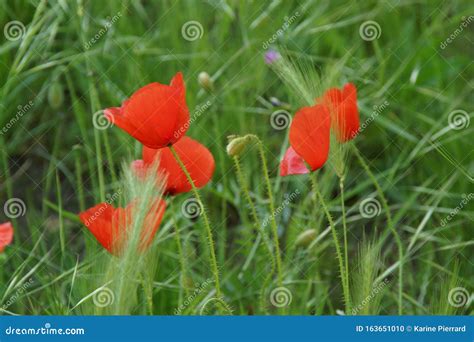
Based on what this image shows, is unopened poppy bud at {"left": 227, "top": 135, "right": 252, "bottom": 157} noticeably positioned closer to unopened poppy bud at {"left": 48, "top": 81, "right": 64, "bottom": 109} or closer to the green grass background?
the green grass background

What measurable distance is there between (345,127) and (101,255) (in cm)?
46

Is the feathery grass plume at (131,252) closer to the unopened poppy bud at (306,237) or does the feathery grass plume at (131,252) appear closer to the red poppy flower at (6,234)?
the red poppy flower at (6,234)

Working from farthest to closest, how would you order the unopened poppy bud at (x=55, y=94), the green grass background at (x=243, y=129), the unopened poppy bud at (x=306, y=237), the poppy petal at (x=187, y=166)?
1. the unopened poppy bud at (x=55, y=94)
2. the green grass background at (x=243, y=129)
3. the unopened poppy bud at (x=306, y=237)
4. the poppy petal at (x=187, y=166)

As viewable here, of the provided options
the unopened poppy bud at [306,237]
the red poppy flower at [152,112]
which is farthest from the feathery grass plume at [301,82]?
the unopened poppy bud at [306,237]

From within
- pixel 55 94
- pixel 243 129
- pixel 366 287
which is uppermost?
pixel 55 94

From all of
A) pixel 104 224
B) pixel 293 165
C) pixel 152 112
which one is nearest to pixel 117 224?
pixel 104 224

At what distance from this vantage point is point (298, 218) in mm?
1916

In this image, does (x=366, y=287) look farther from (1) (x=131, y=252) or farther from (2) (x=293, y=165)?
(1) (x=131, y=252)

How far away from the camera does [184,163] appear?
1494mm

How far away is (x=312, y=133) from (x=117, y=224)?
0.28 meters

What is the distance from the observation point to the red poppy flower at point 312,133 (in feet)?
4.57

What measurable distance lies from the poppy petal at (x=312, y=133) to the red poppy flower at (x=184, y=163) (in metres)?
0.15

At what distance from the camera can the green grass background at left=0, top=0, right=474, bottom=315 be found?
186 centimetres

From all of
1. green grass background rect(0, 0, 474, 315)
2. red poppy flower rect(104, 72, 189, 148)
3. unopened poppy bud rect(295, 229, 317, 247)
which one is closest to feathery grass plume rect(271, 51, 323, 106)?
red poppy flower rect(104, 72, 189, 148)
